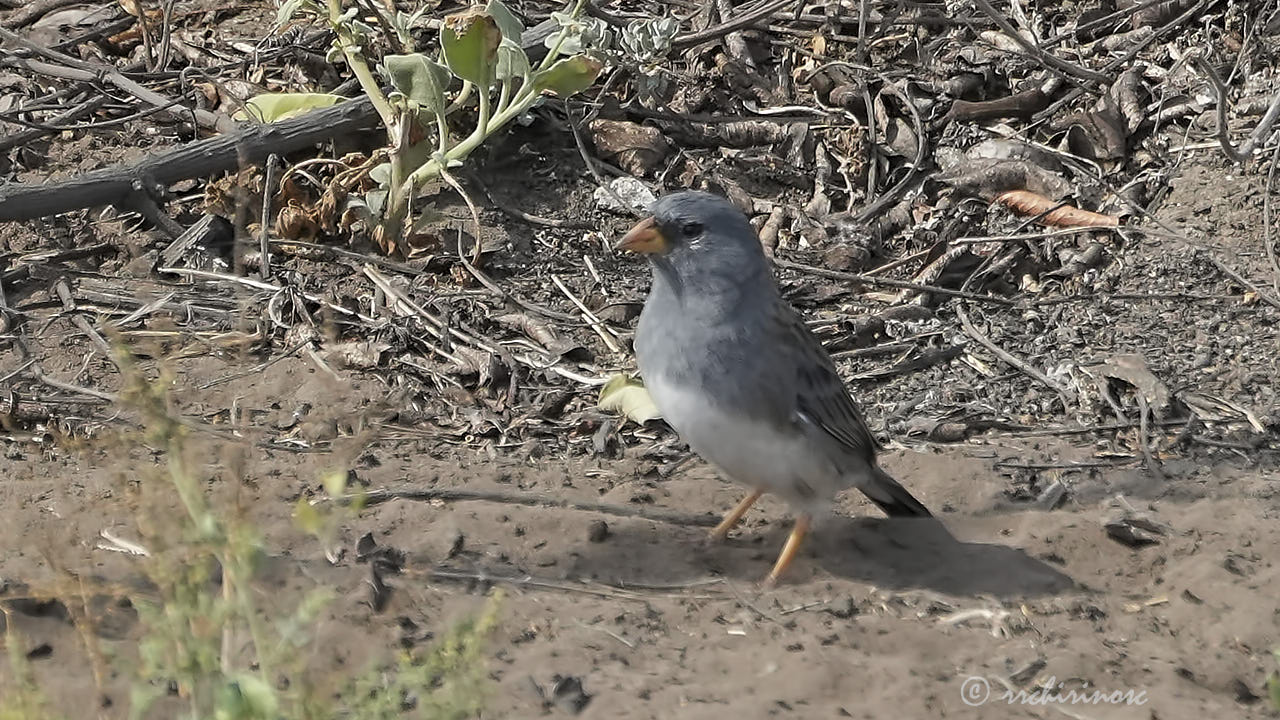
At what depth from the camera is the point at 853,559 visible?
485 centimetres

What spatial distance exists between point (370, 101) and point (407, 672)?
4.42 metres

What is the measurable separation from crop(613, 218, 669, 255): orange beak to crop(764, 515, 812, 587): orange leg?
0.99 metres

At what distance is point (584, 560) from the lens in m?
4.59

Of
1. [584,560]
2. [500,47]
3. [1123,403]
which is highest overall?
[500,47]

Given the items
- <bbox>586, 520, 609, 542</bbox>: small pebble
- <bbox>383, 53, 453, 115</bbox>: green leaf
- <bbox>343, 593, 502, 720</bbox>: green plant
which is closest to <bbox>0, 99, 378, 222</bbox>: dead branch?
<bbox>383, 53, 453, 115</bbox>: green leaf

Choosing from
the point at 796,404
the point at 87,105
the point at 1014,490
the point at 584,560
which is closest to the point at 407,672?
the point at 584,560

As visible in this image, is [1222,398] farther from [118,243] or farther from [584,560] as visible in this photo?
[118,243]

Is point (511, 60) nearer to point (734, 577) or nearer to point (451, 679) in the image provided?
point (734, 577)

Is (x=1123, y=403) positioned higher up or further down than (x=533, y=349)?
higher up

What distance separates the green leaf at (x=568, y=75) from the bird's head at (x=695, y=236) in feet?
5.50

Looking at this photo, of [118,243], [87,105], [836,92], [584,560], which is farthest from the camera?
Result: [836,92]

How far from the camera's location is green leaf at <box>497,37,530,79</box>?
19.6 ft

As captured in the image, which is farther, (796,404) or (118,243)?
(118,243)

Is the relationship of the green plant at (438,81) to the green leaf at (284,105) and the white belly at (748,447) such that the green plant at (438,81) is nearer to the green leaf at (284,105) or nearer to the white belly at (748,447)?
the green leaf at (284,105)
